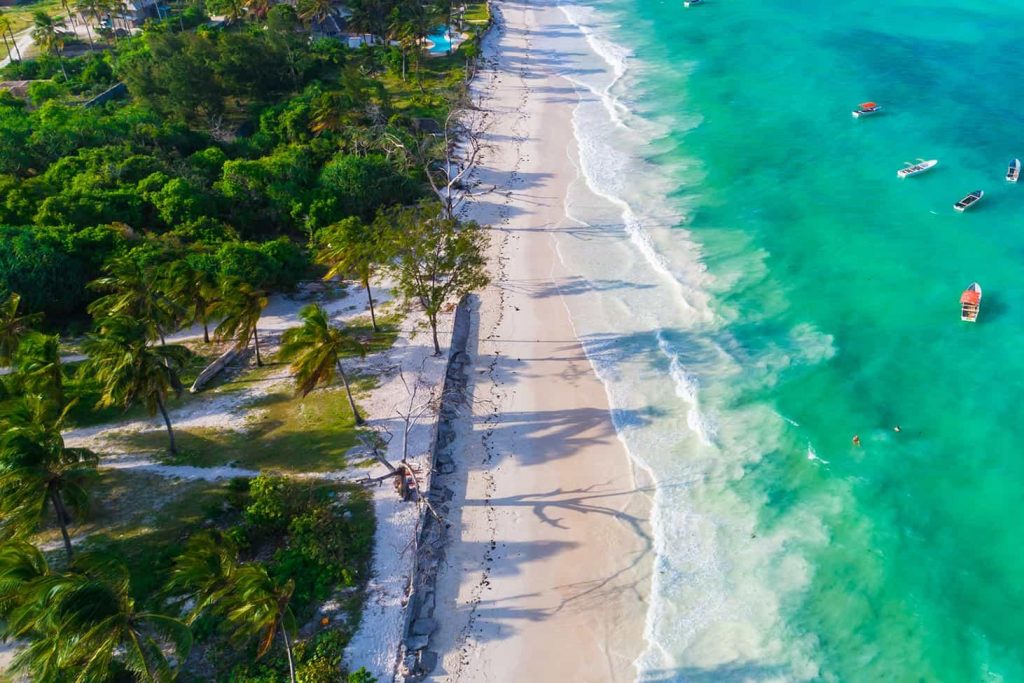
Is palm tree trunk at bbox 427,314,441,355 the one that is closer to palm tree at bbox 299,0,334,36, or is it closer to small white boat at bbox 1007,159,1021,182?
small white boat at bbox 1007,159,1021,182

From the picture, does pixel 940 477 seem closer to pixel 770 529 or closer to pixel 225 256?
pixel 770 529

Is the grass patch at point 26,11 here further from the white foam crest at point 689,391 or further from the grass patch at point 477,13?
the white foam crest at point 689,391

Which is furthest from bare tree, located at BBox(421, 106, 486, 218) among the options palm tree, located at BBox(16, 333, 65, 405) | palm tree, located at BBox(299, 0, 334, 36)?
palm tree, located at BBox(16, 333, 65, 405)

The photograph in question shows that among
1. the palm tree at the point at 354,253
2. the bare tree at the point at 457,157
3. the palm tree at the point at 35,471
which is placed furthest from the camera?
the bare tree at the point at 457,157

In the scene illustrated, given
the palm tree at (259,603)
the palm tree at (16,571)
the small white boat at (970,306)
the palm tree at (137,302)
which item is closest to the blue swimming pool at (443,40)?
the palm tree at (137,302)

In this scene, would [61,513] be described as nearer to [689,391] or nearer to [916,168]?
[689,391]
